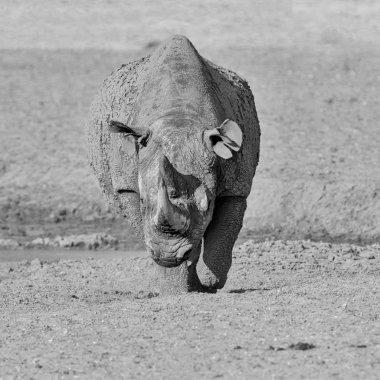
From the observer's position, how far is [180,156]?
936 cm

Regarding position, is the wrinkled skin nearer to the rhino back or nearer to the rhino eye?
the rhino eye

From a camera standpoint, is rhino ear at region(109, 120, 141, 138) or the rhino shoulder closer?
rhino ear at region(109, 120, 141, 138)

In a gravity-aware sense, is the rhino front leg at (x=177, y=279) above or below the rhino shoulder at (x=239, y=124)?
below

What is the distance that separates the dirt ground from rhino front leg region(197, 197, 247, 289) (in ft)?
0.85

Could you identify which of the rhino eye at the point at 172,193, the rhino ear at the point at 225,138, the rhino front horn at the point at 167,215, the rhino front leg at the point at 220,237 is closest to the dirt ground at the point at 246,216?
the rhino front leg at the point at 220,237

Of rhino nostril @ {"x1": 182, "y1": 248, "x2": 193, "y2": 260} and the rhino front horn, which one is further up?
the rhino front horn

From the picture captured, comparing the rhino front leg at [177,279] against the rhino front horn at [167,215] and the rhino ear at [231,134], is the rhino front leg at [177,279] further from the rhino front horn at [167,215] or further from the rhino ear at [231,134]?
the rhino ear at [231,134]

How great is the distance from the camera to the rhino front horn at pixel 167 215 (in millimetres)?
8969

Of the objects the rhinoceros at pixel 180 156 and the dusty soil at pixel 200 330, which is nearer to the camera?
the dusty soil at pixel 200 330

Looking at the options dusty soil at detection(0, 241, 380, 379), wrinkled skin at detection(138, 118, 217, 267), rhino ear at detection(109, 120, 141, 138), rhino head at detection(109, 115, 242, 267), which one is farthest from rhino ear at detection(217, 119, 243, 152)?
dusty soil at detection(0, 241, 380, 379)

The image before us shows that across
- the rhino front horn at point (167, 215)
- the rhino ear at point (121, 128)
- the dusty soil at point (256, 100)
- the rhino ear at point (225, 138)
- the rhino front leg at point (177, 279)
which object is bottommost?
the dusty soil at point (256, 100)

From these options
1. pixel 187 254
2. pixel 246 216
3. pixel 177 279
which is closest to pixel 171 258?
pixel 187 254

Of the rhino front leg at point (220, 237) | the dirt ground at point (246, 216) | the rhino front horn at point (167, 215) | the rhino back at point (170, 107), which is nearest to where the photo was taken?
the dirt ground at point (246, 216)

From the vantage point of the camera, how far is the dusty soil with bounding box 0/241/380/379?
7496 millimetres
